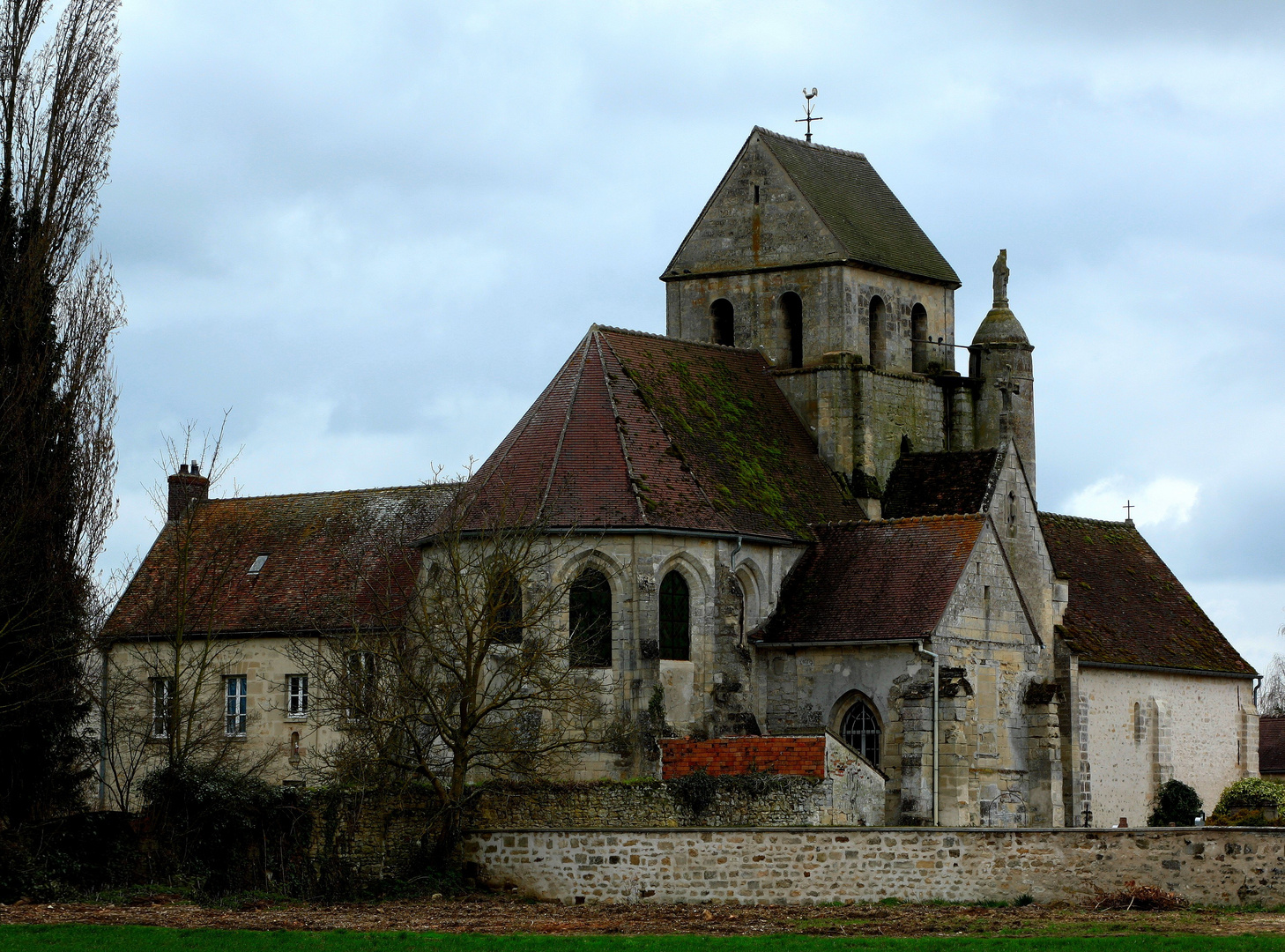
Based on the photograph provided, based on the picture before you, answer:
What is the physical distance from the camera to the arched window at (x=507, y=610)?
3042 centimetres

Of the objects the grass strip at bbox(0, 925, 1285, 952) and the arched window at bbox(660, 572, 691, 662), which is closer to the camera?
the grass strip at bbox(0, 925, 1285, 952)

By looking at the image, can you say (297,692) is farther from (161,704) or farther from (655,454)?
Answer: (655,454)

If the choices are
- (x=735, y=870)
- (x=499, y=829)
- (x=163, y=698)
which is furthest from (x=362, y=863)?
(x=163, y=698)

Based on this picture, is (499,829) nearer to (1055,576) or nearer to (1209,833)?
(1209,833)

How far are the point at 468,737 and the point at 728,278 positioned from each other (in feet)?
54.4

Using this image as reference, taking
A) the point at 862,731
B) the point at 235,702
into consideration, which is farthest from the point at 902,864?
the point at 235,702

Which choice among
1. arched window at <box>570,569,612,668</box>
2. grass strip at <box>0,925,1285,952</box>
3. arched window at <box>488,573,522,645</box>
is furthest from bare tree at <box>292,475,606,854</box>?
grass strip at <box>0,925,1285,952</box>

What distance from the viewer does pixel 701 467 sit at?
3759 cm

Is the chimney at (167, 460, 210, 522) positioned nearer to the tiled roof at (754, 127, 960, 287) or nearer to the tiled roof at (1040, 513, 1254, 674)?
the tiled roof at (754, 127, 960, 287)

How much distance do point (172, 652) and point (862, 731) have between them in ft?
53.5

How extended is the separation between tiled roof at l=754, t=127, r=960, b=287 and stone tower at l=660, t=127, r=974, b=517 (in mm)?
A: 54

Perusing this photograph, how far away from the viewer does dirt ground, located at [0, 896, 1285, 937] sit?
2336 centimetres

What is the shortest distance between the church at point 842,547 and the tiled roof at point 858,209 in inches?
4.0

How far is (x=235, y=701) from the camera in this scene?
142 ft
